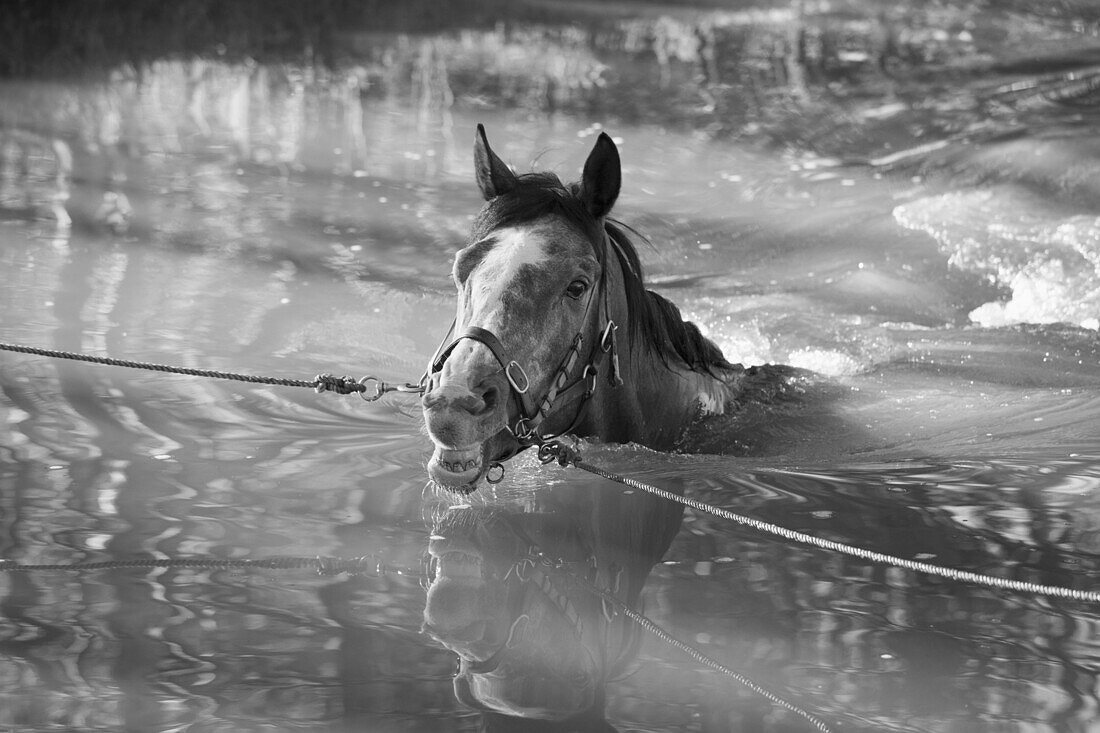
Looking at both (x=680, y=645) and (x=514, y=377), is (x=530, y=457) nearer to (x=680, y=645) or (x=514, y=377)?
(x=514, y=377)

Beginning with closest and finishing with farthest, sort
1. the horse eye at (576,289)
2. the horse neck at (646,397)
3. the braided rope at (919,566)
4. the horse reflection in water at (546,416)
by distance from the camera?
the braided rope at (919,566) → the horse reflection in water at (546,416) → the horse eye at (576,289) → the horse neck at (646,397)

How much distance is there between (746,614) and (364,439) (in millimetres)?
1957

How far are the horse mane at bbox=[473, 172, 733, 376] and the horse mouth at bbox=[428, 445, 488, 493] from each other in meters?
0.81

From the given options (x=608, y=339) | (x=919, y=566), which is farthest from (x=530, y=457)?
(x=919, y=566)

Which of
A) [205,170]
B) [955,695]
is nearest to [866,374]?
[955,695]

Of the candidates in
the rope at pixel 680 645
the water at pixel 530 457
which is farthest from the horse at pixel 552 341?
the rope at pixel 680 645

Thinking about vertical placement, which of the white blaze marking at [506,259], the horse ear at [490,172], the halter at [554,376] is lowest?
the halter at [554,376]

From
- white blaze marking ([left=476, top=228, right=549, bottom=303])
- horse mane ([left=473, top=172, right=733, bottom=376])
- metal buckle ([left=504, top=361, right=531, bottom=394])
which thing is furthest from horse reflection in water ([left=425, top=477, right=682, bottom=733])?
white blaze marking ([left=476, top=228, right=549, bottom=303])

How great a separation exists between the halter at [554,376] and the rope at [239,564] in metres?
0.45

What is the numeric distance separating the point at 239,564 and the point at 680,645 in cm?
120

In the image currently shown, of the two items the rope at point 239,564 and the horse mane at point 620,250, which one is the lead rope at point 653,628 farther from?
the horse mane at point 620,250

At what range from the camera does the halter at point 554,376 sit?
10.8 feet

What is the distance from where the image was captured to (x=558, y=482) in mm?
A: 4125

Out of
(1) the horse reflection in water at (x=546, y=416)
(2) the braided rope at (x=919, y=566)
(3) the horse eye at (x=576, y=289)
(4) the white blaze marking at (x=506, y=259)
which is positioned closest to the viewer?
(2) the braided rope at (x=919, y=566)
